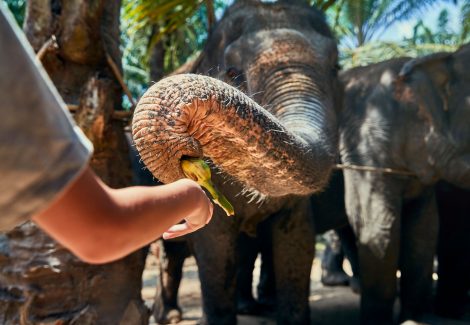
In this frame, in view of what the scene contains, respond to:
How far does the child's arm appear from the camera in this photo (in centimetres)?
124

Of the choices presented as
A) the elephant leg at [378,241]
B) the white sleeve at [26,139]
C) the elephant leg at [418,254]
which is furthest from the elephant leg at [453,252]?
the white sleeve at [26,139]

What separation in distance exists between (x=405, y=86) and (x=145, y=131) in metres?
3.39

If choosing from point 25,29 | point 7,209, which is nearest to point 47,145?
point 7,209

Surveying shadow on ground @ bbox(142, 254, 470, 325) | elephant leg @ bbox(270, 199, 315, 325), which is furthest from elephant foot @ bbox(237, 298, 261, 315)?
elephant leg @ bbox(270, 199, 315, 325)

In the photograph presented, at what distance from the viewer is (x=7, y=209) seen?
121cm

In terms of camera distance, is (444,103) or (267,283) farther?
(267,283)

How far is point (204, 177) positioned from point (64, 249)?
247 cm

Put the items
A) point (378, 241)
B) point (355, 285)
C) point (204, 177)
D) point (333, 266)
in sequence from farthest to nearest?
point (333, 266)
point (355, 285)
point (378, 241)
point (204, 177)

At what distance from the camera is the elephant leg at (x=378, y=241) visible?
5434 millimetres

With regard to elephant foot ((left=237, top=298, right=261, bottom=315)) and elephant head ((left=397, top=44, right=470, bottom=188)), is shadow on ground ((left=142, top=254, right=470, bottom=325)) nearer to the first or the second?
elephant foot ((left=237, top=298, right=261, bottom=315))

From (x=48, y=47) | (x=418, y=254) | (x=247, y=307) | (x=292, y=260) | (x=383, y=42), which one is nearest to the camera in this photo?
(x=48, y=47)

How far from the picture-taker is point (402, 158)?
5.68 meters

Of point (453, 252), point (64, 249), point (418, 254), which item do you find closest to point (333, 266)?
point (453, 252)

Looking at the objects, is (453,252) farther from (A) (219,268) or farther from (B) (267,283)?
(A) (219,268)
